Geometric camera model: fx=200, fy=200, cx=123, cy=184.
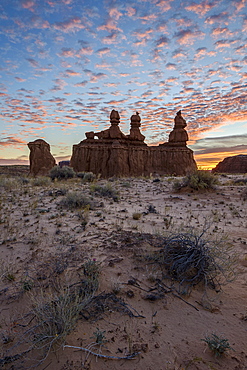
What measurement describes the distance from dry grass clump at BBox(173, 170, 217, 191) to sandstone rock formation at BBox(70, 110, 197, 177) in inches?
653

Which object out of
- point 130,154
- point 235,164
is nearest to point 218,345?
point 130,154

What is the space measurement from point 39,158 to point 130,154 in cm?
1293

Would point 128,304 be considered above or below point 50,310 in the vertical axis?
below

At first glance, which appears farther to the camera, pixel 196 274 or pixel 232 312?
pixel 196 274

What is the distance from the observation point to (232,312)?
8.69 feet

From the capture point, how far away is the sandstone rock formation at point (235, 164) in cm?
5069

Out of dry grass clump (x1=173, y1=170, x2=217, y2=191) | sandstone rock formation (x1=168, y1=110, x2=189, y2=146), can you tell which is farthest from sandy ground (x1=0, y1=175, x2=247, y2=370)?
sandstone rock formation (x1=168, y1=110, x2=189, y2=146)

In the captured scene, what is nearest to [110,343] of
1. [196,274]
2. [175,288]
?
[175,288]

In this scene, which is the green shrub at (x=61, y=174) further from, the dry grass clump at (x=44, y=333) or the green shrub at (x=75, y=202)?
the dry grass clump at (x=44, y=333)

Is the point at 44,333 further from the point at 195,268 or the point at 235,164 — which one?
the point at 235,164

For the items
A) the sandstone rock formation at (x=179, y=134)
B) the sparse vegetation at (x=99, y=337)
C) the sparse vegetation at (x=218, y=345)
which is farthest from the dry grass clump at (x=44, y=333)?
the sandstone rock formation at (x=179, y=134)

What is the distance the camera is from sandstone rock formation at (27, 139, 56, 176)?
2688 cm

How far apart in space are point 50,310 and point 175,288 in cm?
178

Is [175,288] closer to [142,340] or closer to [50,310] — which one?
[142,340]
